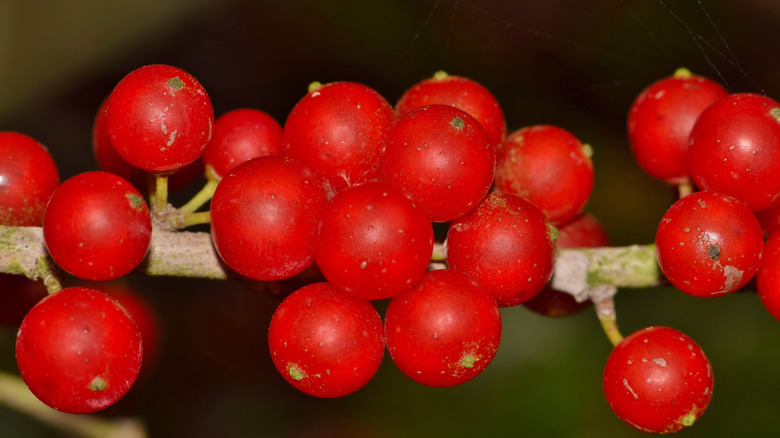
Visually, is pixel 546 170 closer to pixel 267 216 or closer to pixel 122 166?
pixel 267 216

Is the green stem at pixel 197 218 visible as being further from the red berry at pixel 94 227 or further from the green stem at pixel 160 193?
the red berry at pixel 94 227

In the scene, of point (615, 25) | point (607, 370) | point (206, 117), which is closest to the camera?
point (206, 117)

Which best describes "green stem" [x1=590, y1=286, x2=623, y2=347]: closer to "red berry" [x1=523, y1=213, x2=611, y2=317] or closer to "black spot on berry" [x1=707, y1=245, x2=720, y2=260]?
"red berry" [x1=523, y1=213, x2=611, y2=317]

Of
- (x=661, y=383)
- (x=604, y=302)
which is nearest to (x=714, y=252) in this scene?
(x=661, y=383)

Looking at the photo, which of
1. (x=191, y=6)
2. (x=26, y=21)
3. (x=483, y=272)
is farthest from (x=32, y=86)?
(x=483, y=272)

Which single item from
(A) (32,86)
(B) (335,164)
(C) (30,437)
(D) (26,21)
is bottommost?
(C) (30,437)

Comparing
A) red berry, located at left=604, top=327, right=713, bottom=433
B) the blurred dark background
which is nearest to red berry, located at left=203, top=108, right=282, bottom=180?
red berry, located at left=604, top=327, right=713, bottom=433

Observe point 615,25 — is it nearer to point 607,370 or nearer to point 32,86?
point 607,370
